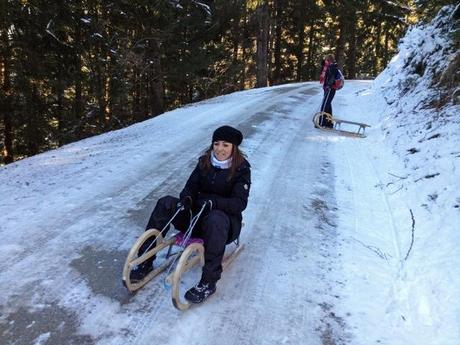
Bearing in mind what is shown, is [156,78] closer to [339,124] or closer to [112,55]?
[112,55]

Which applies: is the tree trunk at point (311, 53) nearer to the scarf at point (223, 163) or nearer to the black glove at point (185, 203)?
the scarf at point (223, 163)

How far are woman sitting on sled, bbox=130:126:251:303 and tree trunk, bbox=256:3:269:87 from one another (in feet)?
69.2

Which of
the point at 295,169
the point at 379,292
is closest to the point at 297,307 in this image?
the point at 379,292

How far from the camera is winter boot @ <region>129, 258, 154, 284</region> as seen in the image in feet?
14.0

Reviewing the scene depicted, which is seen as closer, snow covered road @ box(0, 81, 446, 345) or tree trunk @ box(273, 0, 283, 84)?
snow covered road @ box(0, 81, 446, 345)

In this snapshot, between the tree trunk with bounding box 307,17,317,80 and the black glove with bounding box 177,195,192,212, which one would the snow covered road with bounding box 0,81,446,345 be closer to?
the black glove with bounding box 177,195,192,212

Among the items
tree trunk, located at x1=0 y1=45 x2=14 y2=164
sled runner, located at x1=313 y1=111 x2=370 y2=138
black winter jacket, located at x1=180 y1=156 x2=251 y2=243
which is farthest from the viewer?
tree trunk, located at x1=0 y1=45 x2=14 y2=164

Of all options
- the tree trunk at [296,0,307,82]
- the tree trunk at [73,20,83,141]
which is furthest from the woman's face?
the tree trunk at [296,0,307,82]

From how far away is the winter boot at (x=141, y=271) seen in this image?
14.0ft

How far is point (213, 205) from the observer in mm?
4418

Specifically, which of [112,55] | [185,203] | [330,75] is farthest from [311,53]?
[185,203]

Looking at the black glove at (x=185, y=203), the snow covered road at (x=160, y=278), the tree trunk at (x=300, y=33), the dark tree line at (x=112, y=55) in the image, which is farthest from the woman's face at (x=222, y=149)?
the tree trunk at (x=300, y=33)

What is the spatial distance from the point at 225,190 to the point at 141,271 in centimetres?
114

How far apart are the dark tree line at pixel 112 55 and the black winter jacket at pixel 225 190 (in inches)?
381
